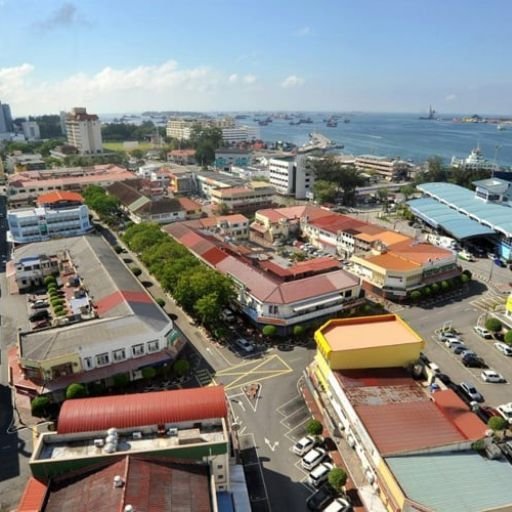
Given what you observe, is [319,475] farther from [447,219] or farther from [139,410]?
[447,219]

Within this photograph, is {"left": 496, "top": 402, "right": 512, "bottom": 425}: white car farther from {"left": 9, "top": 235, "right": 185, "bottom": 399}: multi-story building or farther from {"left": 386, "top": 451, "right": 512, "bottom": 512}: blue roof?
{"left": 9, "top": 235, "right": 185, "bottom": 399}: multi-story building

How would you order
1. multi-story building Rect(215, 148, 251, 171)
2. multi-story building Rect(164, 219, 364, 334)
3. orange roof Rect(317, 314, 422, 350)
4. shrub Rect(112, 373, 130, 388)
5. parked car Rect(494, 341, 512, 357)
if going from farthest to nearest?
multi-story building Rect(215, 148, 251, 171), multi-story building Rect(164, 219, 364, 334), parked car Rect(494, 341, 512, 357), shrub Rect(112, 373, 130, 388), orange roof Rect(317, 314, 422, 350)

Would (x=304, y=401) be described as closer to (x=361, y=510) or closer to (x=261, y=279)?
(x=361, y=510)

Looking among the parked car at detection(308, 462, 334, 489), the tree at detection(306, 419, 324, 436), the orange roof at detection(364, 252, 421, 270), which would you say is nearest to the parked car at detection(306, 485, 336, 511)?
the parked car at detection(308, 462, 334, 489)

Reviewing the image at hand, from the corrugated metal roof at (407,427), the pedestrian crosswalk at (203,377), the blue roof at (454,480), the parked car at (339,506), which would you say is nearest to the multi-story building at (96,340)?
the pedestrian crosswalk at (203,377)

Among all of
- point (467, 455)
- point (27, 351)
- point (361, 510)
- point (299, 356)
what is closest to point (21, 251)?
point (27, 351)

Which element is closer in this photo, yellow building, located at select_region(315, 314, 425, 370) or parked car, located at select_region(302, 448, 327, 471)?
parked car, located at select_region(302, 448, 327, 471)

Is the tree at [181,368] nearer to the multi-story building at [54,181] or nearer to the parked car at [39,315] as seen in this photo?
the parked car at [39,315]
